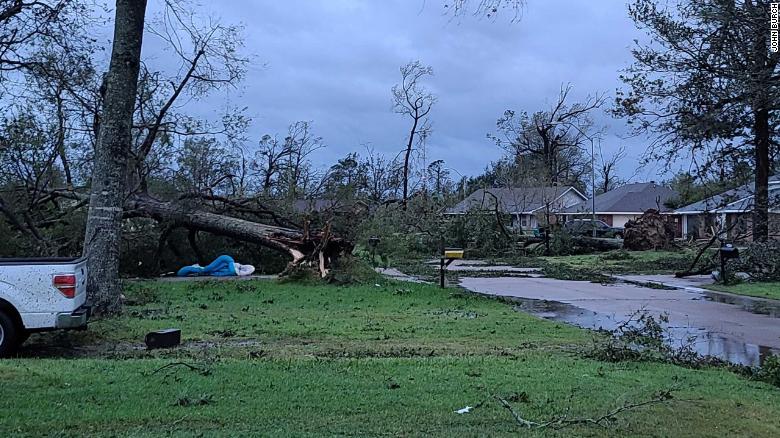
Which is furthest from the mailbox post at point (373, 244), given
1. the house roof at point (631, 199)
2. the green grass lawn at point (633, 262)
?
the house roof at point (631, 199)

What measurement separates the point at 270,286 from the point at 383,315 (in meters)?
5.47

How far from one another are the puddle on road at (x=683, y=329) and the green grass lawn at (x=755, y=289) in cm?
87

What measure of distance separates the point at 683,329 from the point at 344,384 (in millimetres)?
7111

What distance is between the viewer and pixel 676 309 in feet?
45.9

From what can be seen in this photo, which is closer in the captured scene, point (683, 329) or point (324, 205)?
point (683, 329)

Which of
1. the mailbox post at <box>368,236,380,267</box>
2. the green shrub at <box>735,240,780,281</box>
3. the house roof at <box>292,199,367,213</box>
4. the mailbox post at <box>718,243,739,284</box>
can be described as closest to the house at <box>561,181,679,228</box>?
the green shrub at <box>735,240,780,281</box>

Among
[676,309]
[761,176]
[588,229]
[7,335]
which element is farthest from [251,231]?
[588,229]

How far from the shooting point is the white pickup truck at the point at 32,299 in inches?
317

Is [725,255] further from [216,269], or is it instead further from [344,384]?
[344,384]

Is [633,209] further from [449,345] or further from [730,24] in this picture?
[449,345]

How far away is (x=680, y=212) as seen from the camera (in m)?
49.5

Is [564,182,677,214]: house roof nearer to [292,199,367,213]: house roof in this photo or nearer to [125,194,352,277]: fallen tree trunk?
[292,199,367,213]: house roof

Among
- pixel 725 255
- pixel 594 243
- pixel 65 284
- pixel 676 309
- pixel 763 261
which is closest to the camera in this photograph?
pixel 65 284

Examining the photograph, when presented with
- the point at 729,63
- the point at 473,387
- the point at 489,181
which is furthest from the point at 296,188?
the point at 489,181
